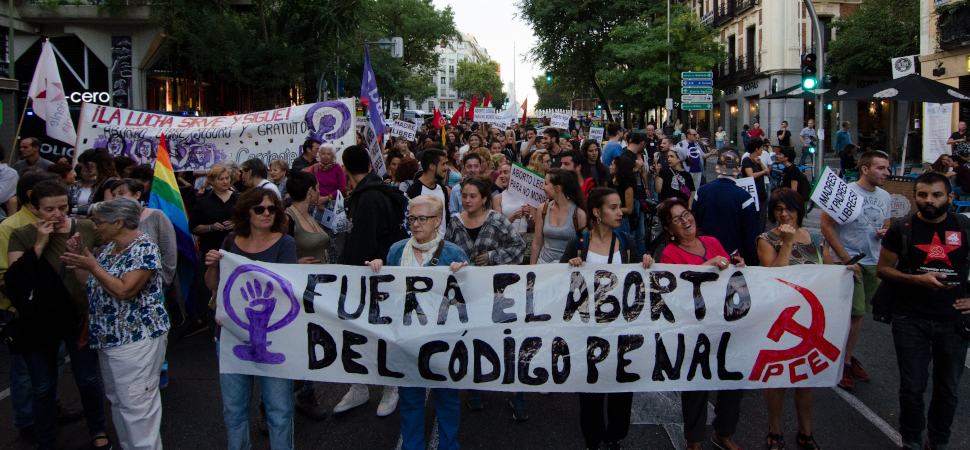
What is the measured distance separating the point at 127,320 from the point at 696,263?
3.31 m

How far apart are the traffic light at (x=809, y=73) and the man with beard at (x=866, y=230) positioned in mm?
9304

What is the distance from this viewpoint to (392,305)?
3977 mm

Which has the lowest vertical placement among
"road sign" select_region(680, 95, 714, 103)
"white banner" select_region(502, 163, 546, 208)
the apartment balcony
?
"white banner" select_region(502, 163, 546, 208)

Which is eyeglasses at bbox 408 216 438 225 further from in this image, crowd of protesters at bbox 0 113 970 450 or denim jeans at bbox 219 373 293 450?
denim jeans at bbox 219 373 293 450

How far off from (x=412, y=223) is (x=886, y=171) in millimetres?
3566

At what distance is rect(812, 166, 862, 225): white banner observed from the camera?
4832 mm

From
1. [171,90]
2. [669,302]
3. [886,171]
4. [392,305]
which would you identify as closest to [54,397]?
[392,305]

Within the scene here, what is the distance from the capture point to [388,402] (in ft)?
15.6

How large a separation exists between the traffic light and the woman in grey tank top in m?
10.3

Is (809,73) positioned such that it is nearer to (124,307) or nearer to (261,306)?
(261,306)

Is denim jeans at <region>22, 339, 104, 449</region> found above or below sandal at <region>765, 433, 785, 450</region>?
above

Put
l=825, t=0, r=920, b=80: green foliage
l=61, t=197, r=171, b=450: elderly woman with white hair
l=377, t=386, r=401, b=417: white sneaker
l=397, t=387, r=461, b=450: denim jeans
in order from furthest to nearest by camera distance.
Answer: l=825, t=0, r=920, b=80: green foliage < l=377, t=386, r=401, b=417: white sneaker < l=397, t=387, r=461, b=450: denim jeans < l=61, t=197, r=171, b=450: elderly woman with white hair

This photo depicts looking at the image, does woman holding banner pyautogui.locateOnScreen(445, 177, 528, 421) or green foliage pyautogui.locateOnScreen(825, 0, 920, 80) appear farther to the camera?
green foliage pyautogui.locateOnScreen(825, 0, 920, 80)

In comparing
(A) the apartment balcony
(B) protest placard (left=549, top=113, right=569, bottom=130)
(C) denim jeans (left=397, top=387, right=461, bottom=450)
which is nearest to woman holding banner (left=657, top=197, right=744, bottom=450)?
(C) denim jeans (left=397, top=387, right=461, bottom=450)
